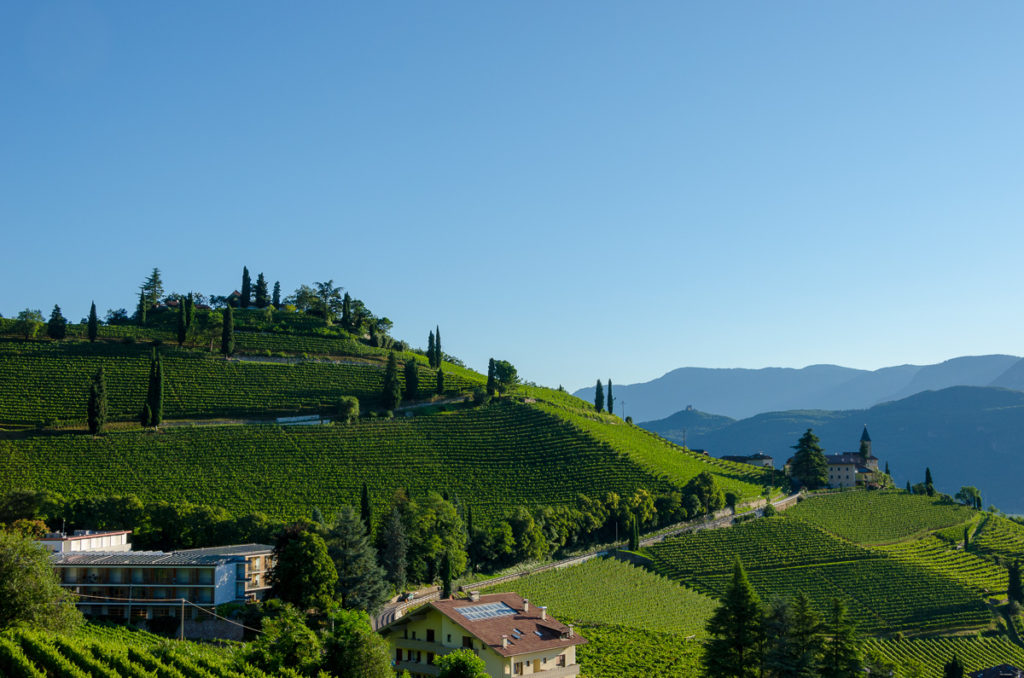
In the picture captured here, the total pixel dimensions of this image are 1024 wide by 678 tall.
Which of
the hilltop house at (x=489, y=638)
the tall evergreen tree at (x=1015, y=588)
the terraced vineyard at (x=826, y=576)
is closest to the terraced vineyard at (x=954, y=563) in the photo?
the tall evergreen tree at (x=1015, y=588)

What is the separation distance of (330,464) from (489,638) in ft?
168

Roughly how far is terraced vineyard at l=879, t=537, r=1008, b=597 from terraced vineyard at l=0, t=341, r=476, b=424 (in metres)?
56.5

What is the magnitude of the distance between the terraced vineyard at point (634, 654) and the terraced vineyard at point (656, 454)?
144 feet

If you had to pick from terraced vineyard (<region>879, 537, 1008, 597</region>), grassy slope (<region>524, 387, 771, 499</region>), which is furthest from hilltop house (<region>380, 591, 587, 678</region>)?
grassy slope (<region>524, 387, 771, 499</region>)

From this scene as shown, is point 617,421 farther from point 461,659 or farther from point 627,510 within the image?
point 461,659

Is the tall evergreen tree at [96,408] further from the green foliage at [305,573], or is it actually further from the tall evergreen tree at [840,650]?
the tall evergreen tree at [840,650]

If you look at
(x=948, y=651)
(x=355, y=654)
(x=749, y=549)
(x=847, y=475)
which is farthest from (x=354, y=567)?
(x=847, y=475)

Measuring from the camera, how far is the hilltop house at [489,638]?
42062 mm

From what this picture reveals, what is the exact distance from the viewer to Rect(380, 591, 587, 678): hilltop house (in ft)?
138

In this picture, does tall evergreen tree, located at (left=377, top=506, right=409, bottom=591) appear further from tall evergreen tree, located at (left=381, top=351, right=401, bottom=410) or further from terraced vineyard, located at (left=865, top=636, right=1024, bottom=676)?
tall evergreen tree, located at (left=381, top=351, right=401, bottom=410)

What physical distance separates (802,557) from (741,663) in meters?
46.0

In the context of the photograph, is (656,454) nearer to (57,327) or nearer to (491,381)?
(491,381)

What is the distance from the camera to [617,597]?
7150 cm

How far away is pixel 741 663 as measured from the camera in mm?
44219
